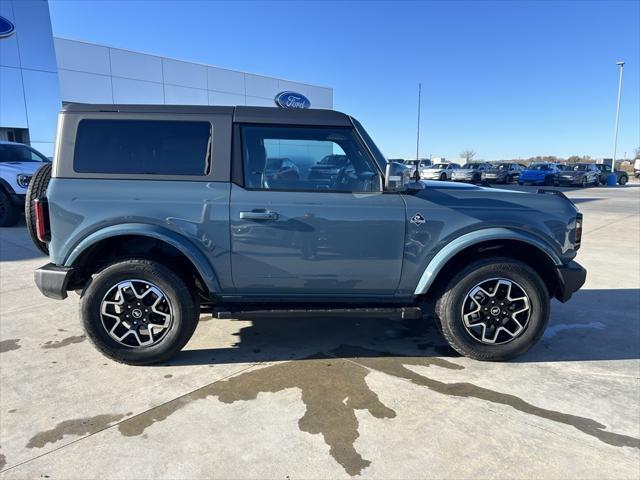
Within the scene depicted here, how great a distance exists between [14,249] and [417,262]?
23.9ft

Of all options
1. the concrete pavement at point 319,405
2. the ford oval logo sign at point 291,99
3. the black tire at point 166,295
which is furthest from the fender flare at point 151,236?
the ford oval logo sign at point 291,99

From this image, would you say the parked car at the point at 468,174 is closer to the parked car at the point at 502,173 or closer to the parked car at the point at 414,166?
the parked car at the point at 502,173

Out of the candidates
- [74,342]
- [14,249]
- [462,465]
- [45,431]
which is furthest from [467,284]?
[14,249]

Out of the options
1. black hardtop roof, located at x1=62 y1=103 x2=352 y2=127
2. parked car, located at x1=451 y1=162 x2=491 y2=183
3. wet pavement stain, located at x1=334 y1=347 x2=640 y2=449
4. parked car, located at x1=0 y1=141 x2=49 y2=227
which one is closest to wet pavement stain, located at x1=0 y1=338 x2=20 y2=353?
black hardtop roof, located at x1=62 y1=103 x2=352 y2=127

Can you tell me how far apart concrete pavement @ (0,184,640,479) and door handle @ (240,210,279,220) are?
1191mm

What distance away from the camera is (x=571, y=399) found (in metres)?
2.95

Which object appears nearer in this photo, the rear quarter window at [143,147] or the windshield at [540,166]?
the rear quarter window at [143,147]

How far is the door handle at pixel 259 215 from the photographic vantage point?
124 inches

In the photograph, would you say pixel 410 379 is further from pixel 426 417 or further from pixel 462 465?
pixel 462 465

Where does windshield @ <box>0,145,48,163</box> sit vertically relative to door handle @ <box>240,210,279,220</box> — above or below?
above

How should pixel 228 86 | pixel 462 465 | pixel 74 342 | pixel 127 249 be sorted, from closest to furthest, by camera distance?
pixel 462 465, pixel 127 249, pixel 74 342, pixel 228 86

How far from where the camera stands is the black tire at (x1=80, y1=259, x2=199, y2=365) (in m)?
3.21

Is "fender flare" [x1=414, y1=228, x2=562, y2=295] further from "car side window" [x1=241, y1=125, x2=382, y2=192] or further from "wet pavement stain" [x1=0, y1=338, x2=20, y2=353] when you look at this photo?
"wet pavement stain" [x1=0, y1=338, x2=20, y2=353]

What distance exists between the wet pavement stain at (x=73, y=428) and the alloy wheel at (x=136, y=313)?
73 cm
